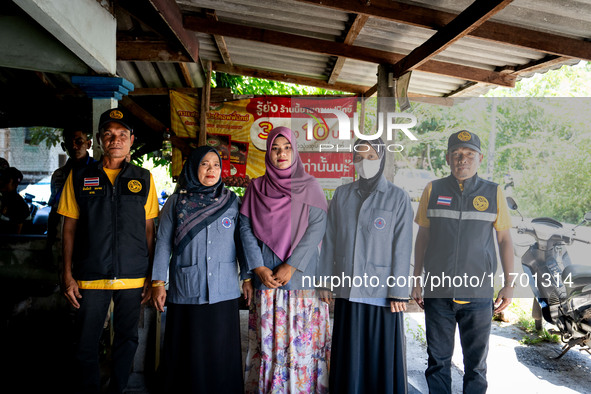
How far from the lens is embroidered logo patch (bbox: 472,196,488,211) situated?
2.11m

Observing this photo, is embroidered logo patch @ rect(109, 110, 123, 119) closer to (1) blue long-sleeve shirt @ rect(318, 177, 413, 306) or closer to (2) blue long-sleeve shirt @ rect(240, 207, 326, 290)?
(2) blue long-sleeve shirt @ rect(240, 207, 326, 290)

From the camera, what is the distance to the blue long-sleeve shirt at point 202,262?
7.19 ft

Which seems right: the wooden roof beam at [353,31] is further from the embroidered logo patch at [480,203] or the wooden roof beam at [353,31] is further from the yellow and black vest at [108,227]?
the yellow and black vest at [108,227]

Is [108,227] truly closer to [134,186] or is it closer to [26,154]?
[134,186]

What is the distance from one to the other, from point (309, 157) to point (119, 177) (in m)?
1.05

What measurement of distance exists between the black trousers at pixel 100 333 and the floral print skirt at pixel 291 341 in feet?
2.31

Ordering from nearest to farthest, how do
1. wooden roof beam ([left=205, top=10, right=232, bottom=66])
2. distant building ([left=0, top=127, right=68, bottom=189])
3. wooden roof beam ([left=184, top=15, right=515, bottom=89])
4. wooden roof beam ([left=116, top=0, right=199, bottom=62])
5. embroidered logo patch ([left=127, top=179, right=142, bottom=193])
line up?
embroidered logo patch ([left=127, top=179, right=142, bottom=193]), wooden roof beam ([left=116, top=0, right=199, bottom=62]), wooden roof beam ([left=205, top=10, right=232, bottom=66]), wooden roof beam ([left=184, top=15, right=515, bottom=89]), distant building ([left=0, top=127, right=68, bottom=189])

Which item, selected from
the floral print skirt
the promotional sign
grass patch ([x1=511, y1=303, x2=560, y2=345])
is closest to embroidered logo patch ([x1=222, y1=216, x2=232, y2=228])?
the floral print skirt

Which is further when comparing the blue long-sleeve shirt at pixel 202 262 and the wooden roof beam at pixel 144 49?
the wooden roof beam at pixel 144 49

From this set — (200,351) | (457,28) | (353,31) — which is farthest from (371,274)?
(353,31)

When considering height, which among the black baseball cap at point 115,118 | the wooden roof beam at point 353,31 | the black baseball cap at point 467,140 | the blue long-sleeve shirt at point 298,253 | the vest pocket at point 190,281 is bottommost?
the vest pocket at point 190,281

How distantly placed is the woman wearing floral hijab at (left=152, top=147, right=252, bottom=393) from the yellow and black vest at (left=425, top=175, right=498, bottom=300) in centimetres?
108

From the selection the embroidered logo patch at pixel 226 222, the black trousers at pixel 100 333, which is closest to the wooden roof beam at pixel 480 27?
the embroidered logo patch at pixel 226 222

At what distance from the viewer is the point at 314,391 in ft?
7.55
